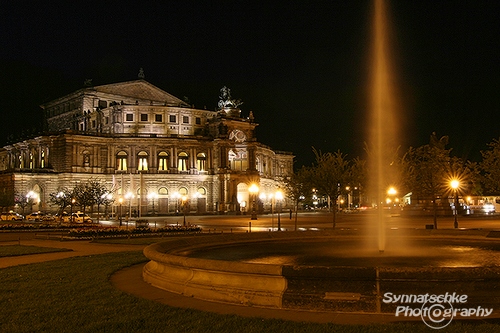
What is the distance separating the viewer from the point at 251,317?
32.0ft

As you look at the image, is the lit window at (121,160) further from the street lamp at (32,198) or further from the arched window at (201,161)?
the street lamp at (32,198)

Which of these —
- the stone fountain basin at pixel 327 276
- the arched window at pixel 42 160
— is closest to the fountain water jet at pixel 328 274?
the stone fountain basin at pixel 327 276

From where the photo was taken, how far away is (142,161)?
10288 centimetres

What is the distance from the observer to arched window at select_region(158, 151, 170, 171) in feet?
340

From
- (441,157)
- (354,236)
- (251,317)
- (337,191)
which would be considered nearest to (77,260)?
(354,236)

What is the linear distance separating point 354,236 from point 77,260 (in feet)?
38.3

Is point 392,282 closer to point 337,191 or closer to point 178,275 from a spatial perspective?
point 178,275

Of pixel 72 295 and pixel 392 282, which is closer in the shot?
pixel 392 282

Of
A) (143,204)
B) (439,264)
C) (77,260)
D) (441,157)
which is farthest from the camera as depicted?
(143,204)

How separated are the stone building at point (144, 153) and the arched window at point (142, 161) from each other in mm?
120

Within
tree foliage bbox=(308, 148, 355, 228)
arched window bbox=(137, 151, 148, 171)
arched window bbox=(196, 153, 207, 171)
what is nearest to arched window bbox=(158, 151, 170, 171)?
arched window bbox=(137, 151, 148, 171)

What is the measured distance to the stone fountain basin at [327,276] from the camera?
9969 mm

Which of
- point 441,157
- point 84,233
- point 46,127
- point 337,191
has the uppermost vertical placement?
point 46,127

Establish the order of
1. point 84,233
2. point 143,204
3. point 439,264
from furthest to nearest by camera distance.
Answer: point 143,204 < point 84,233 < point 439,264
